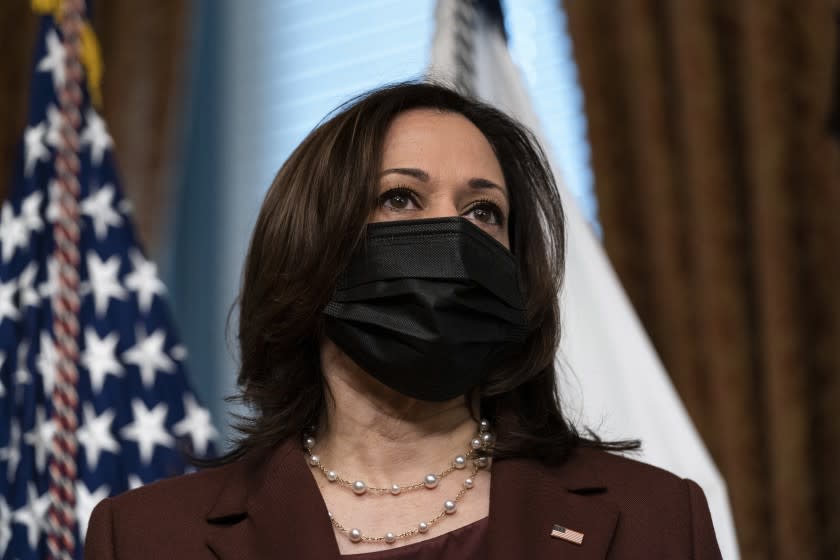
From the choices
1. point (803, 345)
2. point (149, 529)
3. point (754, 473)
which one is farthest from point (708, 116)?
point (149, 529)

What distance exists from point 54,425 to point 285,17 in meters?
2.07

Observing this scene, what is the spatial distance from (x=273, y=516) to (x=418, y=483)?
0.79ft

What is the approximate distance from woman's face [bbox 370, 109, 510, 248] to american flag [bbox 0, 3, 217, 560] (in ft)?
2.86

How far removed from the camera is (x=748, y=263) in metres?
3.03

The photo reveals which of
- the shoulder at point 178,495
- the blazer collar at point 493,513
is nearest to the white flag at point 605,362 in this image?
the blazer collar at point 493,513

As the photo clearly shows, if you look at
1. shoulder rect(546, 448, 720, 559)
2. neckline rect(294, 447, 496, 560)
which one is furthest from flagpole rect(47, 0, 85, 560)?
shoulder rect(546, 448, 720, 559)

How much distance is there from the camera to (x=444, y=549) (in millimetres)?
1759

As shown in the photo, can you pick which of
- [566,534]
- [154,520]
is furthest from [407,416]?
[154,520]

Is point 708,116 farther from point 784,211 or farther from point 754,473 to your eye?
point 754,473

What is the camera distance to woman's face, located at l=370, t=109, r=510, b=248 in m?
1.92

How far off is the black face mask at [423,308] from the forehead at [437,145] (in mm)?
148

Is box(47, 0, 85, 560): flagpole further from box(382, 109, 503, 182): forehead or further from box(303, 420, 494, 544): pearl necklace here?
box(382, 109, 503, 182): forehead

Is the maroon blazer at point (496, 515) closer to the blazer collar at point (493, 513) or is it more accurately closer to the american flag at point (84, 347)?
the blazer collar at point (493, 513)

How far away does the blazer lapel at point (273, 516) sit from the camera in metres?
1.76
